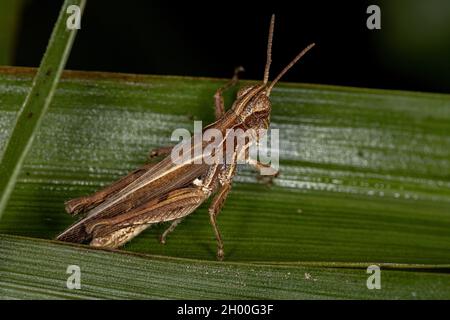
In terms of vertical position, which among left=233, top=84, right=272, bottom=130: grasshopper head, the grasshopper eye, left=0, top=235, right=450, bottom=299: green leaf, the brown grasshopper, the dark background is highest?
the dark background

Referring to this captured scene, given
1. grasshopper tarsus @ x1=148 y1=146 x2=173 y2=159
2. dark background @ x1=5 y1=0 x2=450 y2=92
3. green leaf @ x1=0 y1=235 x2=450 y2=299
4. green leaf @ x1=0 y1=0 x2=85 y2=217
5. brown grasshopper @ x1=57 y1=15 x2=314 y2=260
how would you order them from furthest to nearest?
dark background @ x1=5 y1=0 x2=450 y2=92 < grasshopper tarsus @ x1=148 y1=146 x2=173 y2=159 < brown grasshopper @ x1=57 y1=15 x2=314 y2=260 < green leaf @ x1=0 y1=235 x2=450 y2=299 < green leaf @ x1=0 y1=0 x2=85 y2=217

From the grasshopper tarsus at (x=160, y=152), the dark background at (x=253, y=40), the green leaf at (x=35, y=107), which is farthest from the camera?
the dark background at (x=253, y=40)

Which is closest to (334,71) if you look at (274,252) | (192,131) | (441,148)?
(441,148)

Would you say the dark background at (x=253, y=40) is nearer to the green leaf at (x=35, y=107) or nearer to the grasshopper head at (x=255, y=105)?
the grasshopper head at (x=255, y=105)

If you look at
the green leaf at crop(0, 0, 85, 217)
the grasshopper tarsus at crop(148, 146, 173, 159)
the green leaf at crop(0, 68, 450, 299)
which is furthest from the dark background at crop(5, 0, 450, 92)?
the green leaf at crop(0, 0, 85, 217)

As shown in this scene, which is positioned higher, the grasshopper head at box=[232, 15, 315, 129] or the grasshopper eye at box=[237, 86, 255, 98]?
the grasshopper eye at box=[237, 86, 255, 98]

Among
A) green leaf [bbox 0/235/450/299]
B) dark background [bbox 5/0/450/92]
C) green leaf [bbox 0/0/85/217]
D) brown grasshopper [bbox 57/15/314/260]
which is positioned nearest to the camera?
green leaf [bbox 0/0/85/217]

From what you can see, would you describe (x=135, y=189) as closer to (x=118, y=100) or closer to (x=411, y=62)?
(x=118, y=100)

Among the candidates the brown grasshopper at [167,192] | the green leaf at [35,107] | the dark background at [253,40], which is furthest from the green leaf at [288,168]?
the green leaf at [35,107]

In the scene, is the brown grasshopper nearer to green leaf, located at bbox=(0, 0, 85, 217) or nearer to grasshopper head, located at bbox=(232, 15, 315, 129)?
grasshopper head, located at bbox=(232, 15, 315, 129)
